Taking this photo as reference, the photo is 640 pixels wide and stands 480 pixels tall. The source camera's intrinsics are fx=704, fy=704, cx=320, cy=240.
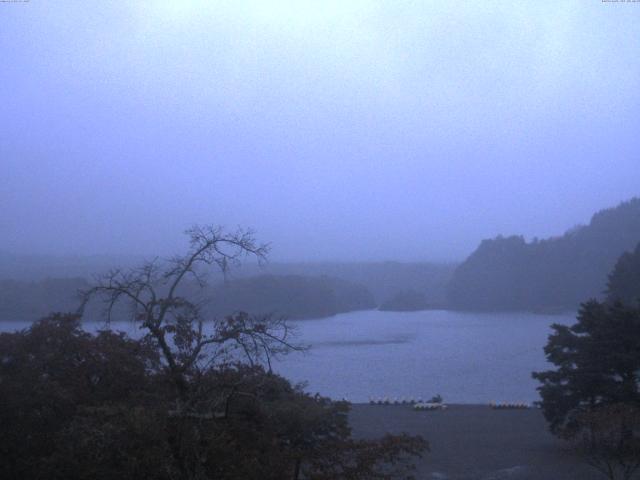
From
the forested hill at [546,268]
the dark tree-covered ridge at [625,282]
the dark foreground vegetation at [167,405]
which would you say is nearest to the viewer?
the dark foreground vegetation at [167,405]

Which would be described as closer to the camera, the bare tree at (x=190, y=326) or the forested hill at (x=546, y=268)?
the bare tree at (x=190, y=326)

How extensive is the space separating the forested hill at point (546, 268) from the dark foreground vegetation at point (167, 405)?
40303 mm

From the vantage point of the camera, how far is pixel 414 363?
1091 inches

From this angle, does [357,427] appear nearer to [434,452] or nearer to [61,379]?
[434,452]

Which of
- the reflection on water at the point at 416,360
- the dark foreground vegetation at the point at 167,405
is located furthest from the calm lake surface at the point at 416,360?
the dark foreground vegetation at the point at 167,405

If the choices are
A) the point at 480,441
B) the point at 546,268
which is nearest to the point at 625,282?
the point at 480,441

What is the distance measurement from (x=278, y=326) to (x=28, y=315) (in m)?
10.8

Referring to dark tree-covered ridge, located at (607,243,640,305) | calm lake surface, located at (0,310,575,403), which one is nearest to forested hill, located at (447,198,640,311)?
calm lake surface, located at (0,310,575,403)

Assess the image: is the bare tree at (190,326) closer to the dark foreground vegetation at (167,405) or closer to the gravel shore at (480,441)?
the dark foreground vegetation at (167,405)

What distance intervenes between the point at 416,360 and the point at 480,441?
10.9m

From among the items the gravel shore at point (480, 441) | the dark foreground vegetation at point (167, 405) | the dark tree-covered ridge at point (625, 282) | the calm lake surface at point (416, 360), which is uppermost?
the dark tree-covered ridge at point (625, 282)

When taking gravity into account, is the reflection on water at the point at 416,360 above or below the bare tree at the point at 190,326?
below

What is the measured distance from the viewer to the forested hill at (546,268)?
4719 centimetres

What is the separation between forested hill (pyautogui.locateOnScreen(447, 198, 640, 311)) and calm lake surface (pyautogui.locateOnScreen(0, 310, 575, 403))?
8602 mm
